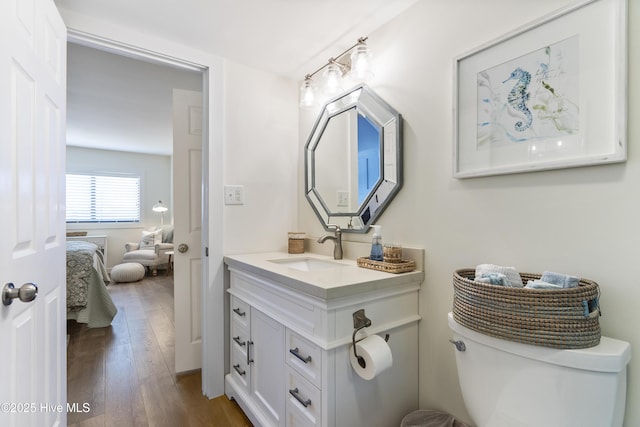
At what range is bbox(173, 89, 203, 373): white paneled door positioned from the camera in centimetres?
207

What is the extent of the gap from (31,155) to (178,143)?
1.14 metres

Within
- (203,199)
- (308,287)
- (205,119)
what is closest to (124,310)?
(203,199)

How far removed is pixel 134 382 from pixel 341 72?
2271 millimetres

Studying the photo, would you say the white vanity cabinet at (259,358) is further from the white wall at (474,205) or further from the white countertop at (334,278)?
the white wall at (474,205)

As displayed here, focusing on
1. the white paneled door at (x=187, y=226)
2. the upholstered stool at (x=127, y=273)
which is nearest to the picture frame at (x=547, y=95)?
the white paneled door at (x=187, y=226)

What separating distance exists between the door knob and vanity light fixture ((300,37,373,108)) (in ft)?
4.86

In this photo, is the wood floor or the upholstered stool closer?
the wood floor

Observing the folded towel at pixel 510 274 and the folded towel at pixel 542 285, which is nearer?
the folded towel at pixel 542 285

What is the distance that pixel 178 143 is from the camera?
2.09m

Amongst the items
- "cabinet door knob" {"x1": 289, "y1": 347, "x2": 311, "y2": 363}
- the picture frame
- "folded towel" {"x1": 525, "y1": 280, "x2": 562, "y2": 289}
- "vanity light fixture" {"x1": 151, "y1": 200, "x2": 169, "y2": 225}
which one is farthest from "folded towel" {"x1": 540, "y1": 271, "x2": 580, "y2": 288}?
"vanity light fixture" {"x1": 151, "y1": 200, "x2": 169, "y2": 225}

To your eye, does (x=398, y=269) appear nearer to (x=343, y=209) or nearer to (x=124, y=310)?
(x=343, y=209)

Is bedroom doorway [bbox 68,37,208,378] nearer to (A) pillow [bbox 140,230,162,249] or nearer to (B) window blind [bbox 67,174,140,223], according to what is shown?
(B) window blind [bbox 67,174,140,223]

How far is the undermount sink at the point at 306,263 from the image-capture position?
5.51 feet

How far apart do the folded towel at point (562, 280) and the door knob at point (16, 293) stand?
1443 millimetres
